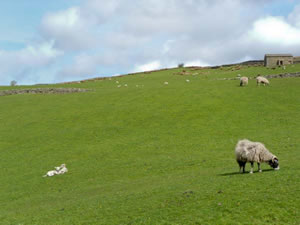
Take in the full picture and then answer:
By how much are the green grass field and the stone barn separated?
26.1 metres

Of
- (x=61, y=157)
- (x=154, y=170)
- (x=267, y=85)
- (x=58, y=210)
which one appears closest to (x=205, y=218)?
(x=58, y=210)

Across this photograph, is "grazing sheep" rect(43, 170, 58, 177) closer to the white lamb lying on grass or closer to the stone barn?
the white lamb lying on grass

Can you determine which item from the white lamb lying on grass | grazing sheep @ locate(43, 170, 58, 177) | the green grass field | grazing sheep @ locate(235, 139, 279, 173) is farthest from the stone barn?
grazing sheep @ locate(235, 139, 279, 173)

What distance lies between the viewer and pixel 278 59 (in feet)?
283

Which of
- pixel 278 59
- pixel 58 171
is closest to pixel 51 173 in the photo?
pixel 58 171

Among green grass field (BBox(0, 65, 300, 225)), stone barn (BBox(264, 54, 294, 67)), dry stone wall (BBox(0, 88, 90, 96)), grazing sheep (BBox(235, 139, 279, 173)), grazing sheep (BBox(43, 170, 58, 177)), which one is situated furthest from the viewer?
stone barn (BBox(264, 54, 294, 67))

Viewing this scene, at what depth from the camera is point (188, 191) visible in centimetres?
1769

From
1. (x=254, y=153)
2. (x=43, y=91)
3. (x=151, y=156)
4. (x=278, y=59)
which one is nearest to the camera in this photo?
(x=254, y=153)

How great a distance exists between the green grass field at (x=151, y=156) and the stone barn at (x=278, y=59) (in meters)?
26.1

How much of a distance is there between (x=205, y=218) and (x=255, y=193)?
10.4 feet

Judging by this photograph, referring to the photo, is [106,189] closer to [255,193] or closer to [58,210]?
[58,210]

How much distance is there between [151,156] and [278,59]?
215ft

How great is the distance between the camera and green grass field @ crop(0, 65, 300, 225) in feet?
50.0

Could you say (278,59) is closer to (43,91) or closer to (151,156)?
(43,91)
